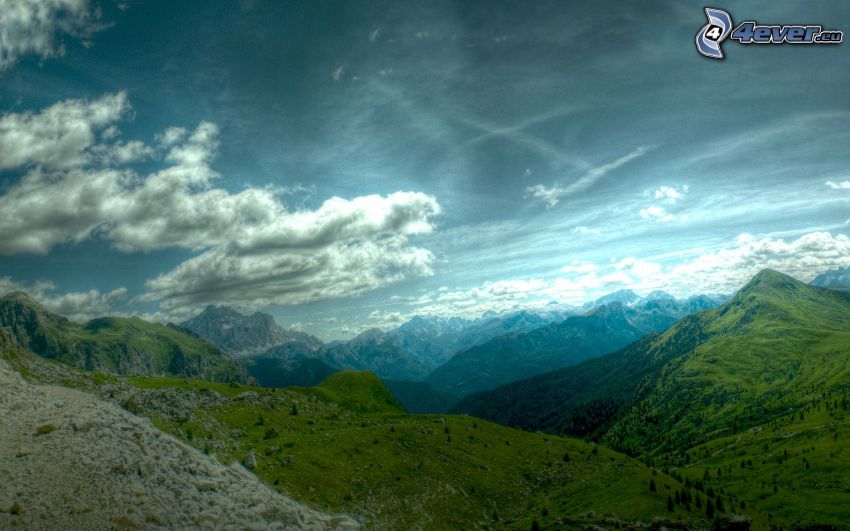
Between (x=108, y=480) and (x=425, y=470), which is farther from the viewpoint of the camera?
(x=425, y=470)

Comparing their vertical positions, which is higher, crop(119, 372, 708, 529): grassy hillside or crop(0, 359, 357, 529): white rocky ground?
crop(0, 359, 357, 529): white rocky ground

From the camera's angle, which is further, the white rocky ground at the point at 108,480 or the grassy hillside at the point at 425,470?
the grassy hillside at the point at 425,470

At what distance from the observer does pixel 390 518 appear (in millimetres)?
45312

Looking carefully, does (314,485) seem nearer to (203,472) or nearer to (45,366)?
(203,472)

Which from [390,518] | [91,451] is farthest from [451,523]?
[91,451]

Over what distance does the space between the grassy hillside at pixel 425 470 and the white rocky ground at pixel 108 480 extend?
16.8 meters

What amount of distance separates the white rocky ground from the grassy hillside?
55.2ft

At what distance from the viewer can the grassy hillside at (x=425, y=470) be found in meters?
46.6

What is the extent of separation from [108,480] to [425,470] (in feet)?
137

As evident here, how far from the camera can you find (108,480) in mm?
23203

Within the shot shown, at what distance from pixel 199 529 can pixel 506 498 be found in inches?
1759

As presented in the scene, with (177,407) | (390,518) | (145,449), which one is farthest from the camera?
(177,407)

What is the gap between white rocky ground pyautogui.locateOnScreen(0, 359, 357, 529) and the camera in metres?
20.9

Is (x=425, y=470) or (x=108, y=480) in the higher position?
(x=108, y=480)
